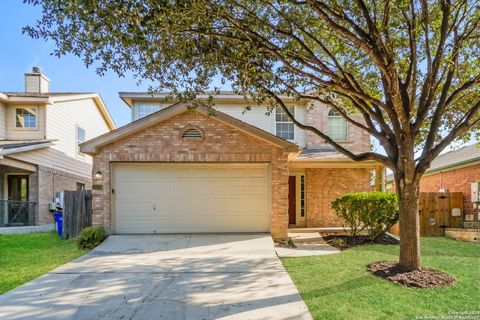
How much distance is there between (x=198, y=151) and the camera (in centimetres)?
1109

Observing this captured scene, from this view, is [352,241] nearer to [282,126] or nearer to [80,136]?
[282,126]

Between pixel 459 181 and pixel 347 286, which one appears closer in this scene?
pixel 347 286

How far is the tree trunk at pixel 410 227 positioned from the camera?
6.82 meters

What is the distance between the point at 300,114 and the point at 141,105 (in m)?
7.54

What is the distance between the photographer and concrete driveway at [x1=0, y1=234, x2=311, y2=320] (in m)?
5.18

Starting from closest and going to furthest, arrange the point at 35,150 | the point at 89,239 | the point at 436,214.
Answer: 1. the point at 89,239
2. the point at 436,214
3. the point at 35,150

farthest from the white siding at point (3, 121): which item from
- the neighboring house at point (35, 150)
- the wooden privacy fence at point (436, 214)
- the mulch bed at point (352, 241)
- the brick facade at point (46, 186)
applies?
the wooden privacy fence at point (436, 214)

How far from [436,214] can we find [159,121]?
36.2 ft

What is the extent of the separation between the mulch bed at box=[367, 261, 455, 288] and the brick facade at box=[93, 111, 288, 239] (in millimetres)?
4191

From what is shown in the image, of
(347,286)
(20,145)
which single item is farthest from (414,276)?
(20,145)

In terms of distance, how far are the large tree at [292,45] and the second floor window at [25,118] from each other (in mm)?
10859

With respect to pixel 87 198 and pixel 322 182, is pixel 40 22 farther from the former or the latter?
pixel 322 182

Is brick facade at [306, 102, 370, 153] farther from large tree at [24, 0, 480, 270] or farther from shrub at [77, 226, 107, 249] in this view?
shrub at [77, 226, 107, 249]

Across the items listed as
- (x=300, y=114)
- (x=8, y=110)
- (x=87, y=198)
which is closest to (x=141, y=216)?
(x=87, y=198)
